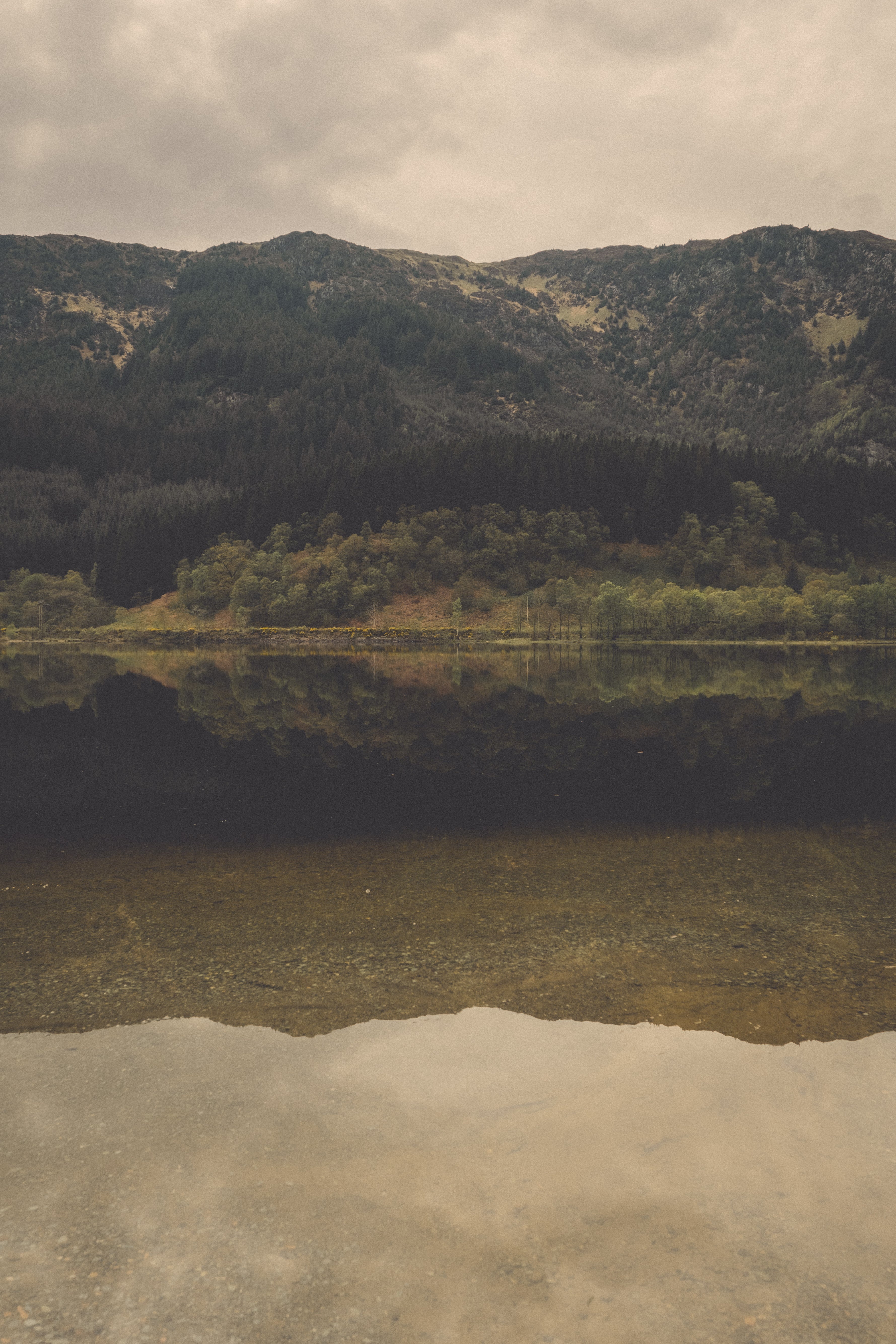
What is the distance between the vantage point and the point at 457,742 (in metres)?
31.9

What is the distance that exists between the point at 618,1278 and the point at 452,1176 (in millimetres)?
1569

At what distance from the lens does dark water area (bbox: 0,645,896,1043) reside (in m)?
10.1

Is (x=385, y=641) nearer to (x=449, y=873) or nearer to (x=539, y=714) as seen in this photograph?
(x=539, y=714)

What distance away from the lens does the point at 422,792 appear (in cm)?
2247

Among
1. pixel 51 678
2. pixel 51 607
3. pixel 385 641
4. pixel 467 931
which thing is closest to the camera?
pixel 467 931

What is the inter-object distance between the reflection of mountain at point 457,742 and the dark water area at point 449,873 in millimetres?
207

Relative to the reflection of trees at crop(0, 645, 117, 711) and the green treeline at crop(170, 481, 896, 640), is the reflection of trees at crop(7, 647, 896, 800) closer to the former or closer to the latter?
the reflection of trees at crop(0, 645, 117, 711)

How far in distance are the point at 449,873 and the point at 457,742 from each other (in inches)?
650

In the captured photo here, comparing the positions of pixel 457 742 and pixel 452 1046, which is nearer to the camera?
pixel 452 1046

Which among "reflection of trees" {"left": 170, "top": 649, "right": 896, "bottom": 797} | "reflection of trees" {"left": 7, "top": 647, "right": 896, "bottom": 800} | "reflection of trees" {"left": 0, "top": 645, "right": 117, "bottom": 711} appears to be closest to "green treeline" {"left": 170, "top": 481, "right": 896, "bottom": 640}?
"reflection of trees" {"left": 0, "top": 645, "right": 117, "bottom": 711}

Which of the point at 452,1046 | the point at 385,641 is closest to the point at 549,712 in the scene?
the point at 452,1046

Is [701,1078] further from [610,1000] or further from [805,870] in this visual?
[805,870]

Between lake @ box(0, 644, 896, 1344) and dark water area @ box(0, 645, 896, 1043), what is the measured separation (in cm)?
9

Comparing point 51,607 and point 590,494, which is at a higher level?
point 590,494
